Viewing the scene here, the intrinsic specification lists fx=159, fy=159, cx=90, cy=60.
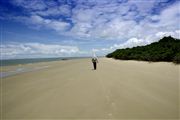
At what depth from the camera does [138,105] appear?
17.6 feet

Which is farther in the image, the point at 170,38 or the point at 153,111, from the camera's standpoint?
the point at 170,38

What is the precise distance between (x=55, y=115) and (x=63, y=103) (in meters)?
1.05

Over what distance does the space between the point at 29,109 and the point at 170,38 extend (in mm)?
35117

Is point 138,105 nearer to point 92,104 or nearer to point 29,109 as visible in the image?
point 92,104

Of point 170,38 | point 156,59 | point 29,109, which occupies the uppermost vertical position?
point 170,38

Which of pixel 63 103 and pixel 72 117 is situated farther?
pixel 63 103

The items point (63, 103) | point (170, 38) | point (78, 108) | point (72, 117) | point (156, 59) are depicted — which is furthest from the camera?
point (170, 38)

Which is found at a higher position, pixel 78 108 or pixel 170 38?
pixel 170 38

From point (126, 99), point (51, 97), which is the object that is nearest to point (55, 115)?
point (51, 97)

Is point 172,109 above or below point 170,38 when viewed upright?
below

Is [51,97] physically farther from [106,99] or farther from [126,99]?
[126,99]

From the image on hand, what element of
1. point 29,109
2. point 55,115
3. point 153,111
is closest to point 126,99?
point 153,111

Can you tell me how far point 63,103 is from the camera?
593 centimetres

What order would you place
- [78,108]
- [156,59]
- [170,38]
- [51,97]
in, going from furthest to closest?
[170,38] < [156,59] < [51,97] < [78,108]
